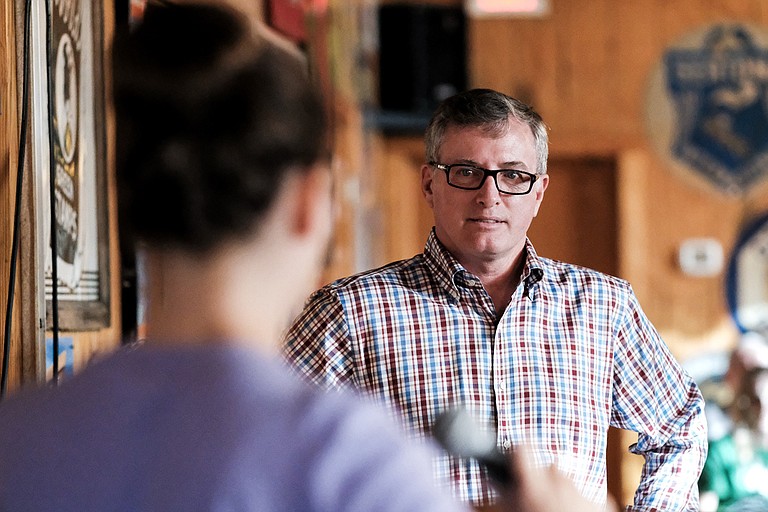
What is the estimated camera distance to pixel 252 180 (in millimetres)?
771

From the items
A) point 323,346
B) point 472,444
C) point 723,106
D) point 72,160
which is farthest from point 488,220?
point 723,106

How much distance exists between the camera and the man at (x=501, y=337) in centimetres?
208

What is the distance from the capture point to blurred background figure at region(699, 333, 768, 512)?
213 inches

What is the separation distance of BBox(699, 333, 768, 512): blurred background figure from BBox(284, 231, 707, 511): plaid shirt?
3.33 m

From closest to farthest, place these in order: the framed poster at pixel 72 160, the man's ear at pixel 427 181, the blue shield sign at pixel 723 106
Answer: the framed poster at pixel 72 160
the man's ear at pixel 427 181
the blue shield sign at pixel 723 106

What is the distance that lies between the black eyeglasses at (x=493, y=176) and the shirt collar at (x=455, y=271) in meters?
0.13

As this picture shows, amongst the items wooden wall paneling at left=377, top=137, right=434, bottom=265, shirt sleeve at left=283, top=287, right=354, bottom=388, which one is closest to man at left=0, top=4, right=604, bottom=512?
shirt sleeve at left=283, top=287, right=354, bottom=388

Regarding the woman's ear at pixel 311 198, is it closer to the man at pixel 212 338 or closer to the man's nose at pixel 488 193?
the man at pixel 212 338

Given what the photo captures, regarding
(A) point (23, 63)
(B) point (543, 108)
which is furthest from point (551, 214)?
(A) point (23, 63)

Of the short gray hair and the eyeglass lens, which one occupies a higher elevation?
the short gray hair

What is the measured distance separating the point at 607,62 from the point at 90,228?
14.8 ft

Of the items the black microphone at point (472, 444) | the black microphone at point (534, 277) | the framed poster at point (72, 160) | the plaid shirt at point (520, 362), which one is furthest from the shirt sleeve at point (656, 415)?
the black microphone at point (472, 444)

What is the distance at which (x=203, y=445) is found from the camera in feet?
2.39

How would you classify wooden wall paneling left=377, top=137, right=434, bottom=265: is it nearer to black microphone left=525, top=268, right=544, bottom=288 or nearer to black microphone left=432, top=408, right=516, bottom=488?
black microphone left=525, top=268, right=544, bottom=288
